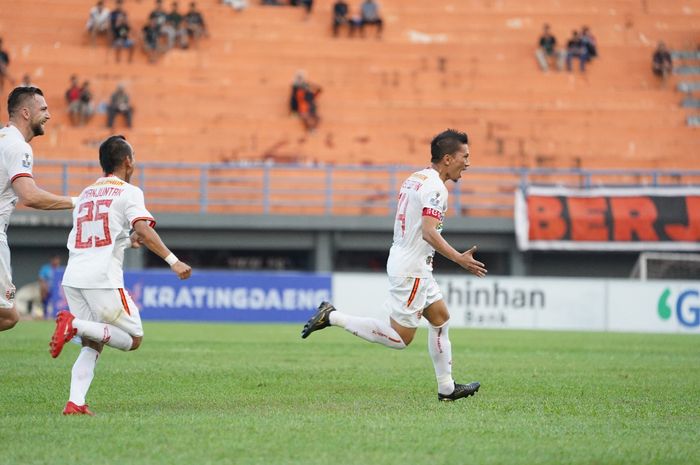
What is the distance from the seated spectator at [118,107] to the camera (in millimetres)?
33750

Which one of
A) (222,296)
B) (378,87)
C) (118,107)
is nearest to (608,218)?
(378,87)

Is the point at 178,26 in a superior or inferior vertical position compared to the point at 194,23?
inferior

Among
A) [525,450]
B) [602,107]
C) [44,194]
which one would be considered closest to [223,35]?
[602,107]

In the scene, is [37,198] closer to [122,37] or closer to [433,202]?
[433,202]

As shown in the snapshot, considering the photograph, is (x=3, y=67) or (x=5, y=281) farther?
(x=3, y=67)

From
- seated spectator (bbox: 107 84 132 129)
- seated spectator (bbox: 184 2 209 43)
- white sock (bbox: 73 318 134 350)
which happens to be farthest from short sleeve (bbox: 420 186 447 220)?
seated spectator (bbox: 184 2 209 43)

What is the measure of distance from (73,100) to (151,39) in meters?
3.71

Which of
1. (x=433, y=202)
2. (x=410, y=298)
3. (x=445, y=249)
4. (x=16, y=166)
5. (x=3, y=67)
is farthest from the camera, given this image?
(x=3, y=67)

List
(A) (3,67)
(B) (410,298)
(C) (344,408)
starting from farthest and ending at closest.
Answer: (A) (3,67) < (B) (410,298) < (C) (344,408)

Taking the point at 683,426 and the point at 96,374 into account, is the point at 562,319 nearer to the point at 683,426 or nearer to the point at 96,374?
the point at 96,374

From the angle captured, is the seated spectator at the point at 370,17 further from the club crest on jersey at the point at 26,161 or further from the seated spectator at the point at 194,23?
the club crest on jersey at the point at 26,161

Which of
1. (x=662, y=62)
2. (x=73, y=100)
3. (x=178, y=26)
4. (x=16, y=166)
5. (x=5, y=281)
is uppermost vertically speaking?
(x=178, y=26)

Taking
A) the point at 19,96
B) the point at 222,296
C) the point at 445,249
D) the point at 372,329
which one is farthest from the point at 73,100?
the point at 445,249

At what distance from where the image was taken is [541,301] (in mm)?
26500
